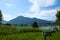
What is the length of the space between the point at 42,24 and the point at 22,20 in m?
1.89

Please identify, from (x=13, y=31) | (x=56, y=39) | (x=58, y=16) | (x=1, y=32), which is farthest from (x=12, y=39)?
(x=58, y=16)

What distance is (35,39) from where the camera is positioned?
556 centimetres

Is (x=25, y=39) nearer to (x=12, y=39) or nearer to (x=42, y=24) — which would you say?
(x=12, y=39)

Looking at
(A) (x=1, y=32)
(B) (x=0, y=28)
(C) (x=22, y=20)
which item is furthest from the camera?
(C) (x=22, y=20)

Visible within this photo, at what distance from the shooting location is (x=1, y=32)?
7.27 meters

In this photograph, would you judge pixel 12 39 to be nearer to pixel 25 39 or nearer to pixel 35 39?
pixel 25 39

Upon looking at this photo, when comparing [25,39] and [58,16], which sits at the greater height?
[58,16]

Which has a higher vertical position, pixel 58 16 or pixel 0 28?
pixel 58 16

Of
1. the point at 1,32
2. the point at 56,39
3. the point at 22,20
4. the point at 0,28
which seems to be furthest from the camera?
the point at 22,20

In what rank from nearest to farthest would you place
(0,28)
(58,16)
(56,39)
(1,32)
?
(56,39) < (1,32) < (0,28) < (58,16)

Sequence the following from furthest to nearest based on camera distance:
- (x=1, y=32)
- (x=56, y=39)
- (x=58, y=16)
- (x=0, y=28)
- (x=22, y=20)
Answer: (x=58, y=16) < (x=22, y=20) < (x=0, y=28) < (x=1, y=32) < (x=56, y=39)

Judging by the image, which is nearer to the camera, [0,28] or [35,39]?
[35,39]

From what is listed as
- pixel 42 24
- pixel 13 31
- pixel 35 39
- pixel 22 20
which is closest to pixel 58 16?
pixel 42 24

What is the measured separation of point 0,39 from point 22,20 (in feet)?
27.5
